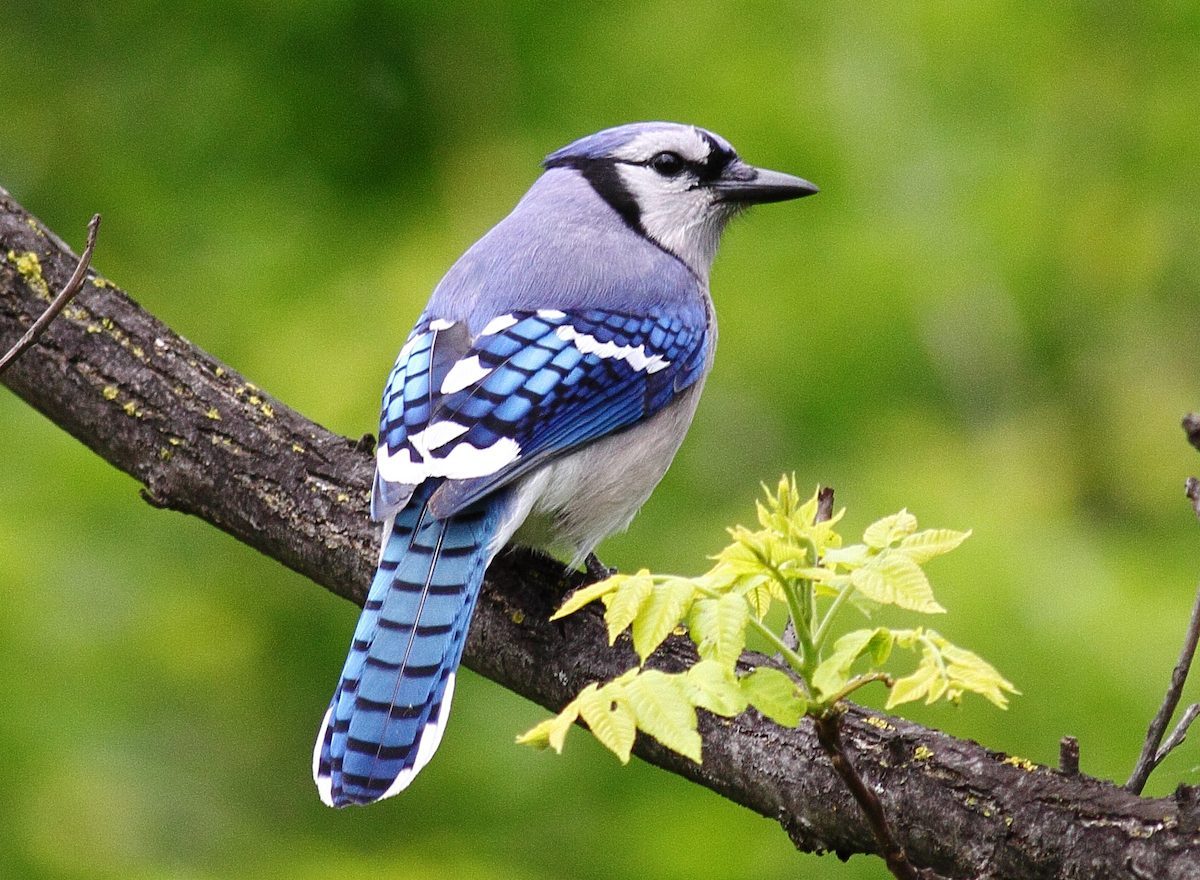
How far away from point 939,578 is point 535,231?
46.8 inches

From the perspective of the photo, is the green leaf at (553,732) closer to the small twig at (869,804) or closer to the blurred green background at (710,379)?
the small twig at (869,804)

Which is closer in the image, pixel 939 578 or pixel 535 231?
pixel 535 231

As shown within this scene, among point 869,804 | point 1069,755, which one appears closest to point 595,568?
point 1069,755

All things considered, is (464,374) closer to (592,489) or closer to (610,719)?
(592,489)

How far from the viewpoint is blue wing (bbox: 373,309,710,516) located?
260 cm

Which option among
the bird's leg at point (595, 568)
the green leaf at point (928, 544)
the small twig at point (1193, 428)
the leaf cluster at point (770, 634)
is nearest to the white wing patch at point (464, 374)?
the bird's leg at point (595, 568)

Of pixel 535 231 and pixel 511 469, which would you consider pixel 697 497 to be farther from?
pixel 511 469

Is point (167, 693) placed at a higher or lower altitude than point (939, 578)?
lower

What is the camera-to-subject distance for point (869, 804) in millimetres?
1686

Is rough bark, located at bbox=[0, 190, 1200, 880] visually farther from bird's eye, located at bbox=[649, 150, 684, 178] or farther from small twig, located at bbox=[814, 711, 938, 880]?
bird's eye, located at bbox=[649, 150, 684, 178]

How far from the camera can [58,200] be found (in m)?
4.95

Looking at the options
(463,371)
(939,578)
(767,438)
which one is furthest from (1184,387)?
(463,371)

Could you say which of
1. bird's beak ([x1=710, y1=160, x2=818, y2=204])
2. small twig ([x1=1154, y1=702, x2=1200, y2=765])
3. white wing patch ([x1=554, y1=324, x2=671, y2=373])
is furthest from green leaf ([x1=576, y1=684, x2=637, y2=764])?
bird's beak ([x1=710, y1=160, x2=818, y2=204])

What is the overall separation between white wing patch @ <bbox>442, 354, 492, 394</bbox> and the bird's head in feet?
2.98
